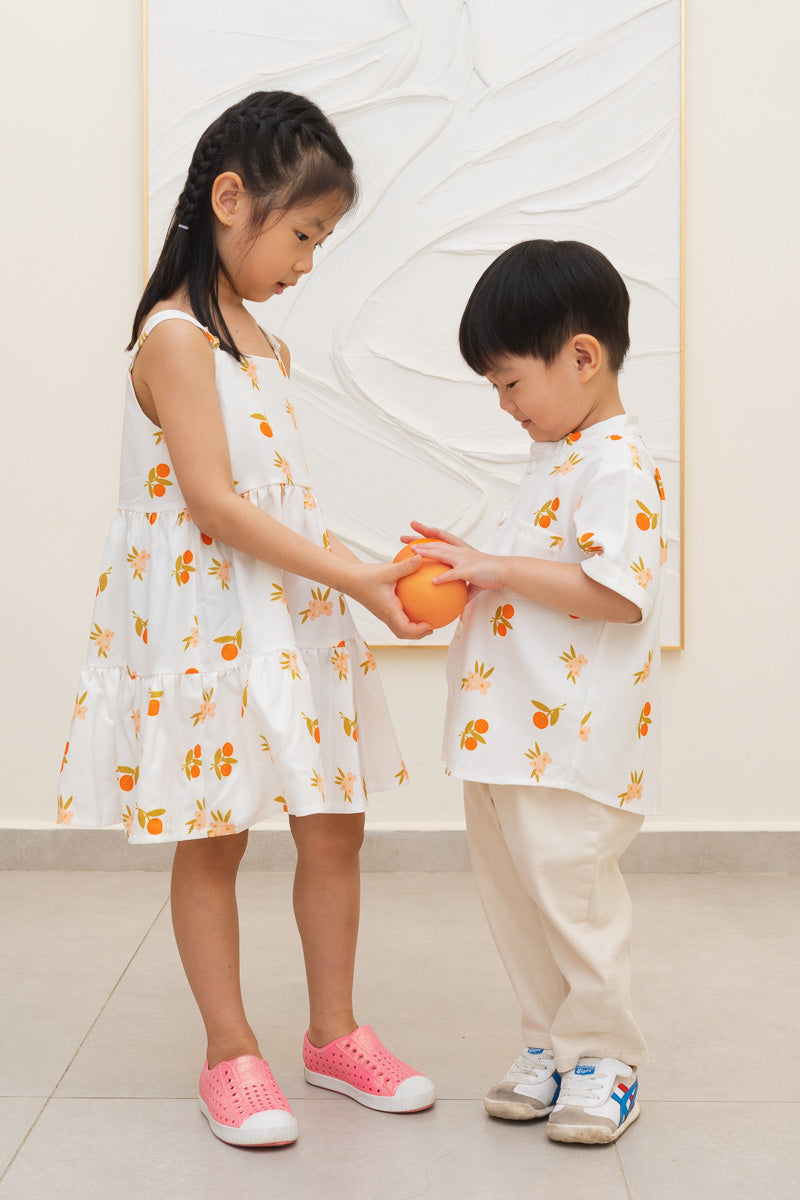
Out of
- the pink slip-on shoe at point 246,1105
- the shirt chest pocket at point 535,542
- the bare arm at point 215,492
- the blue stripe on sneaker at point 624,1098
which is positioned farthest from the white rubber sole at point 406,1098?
the shirt chest pocket at point 535,542

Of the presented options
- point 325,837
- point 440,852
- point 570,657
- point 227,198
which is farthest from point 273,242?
point 440,852

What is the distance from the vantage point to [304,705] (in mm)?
1320

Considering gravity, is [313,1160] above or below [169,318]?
below

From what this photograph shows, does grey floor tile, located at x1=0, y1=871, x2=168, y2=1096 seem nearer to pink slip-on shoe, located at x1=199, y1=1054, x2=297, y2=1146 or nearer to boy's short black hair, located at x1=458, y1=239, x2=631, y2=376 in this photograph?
pink slip-on shoe, located at x1=199, y1=1054, x2=297, y2=1146

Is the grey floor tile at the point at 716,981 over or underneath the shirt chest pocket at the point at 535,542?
underneath

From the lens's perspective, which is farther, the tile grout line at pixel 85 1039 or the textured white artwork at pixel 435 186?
the textured white artwork at pixel 435 186

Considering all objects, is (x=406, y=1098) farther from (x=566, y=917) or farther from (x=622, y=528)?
(x=622, y=528)

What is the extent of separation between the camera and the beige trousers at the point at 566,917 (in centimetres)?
129

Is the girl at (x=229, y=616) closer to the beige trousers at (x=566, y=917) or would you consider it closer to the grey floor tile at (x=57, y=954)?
the beige trousers at (x=566, y=917)

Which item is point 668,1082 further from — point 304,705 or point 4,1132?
point 4,1132

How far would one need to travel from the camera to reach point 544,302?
4.23ft

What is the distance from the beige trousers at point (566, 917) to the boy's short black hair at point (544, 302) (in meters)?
0.50

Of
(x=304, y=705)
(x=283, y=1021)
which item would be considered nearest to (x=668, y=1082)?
(x=283, y=1021)

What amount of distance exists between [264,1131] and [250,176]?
1080 mm
